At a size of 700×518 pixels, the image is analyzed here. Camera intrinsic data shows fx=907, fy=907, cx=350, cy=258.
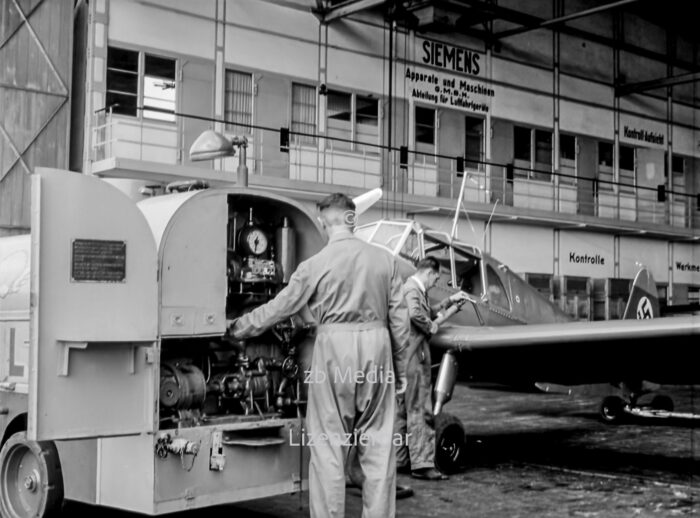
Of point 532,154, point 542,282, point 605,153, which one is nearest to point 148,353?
point 542,282

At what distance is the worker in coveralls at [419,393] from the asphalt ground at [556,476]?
0.25 meters

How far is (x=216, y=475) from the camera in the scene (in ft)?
19.6

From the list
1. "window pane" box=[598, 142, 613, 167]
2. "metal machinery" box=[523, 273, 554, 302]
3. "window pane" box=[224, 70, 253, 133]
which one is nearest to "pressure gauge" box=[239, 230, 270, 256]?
"window pane" box=[224, 70, 253, 133]

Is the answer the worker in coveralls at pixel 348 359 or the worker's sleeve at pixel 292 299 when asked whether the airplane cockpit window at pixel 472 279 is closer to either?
the worker in coveralls at pixel 348 359

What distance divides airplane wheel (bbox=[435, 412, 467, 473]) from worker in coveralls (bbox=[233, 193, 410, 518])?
3862 millimetres

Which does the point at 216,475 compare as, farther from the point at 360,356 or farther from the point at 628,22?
the point at 628,22

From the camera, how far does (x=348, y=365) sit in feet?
18.6

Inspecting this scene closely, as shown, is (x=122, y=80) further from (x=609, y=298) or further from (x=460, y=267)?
(x=609, y=298)

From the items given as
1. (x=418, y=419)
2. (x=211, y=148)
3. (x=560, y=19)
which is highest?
(x=560, y=19)

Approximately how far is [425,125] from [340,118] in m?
3.20

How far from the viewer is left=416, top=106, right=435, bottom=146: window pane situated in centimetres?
2653

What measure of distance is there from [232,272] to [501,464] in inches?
196

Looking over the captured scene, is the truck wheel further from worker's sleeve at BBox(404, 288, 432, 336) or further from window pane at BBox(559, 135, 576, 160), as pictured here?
window pane at BBox(559, 135, 576, 160)

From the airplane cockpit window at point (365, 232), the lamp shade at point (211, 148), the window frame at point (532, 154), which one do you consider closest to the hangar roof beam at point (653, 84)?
the window frame at point (532, 154)
